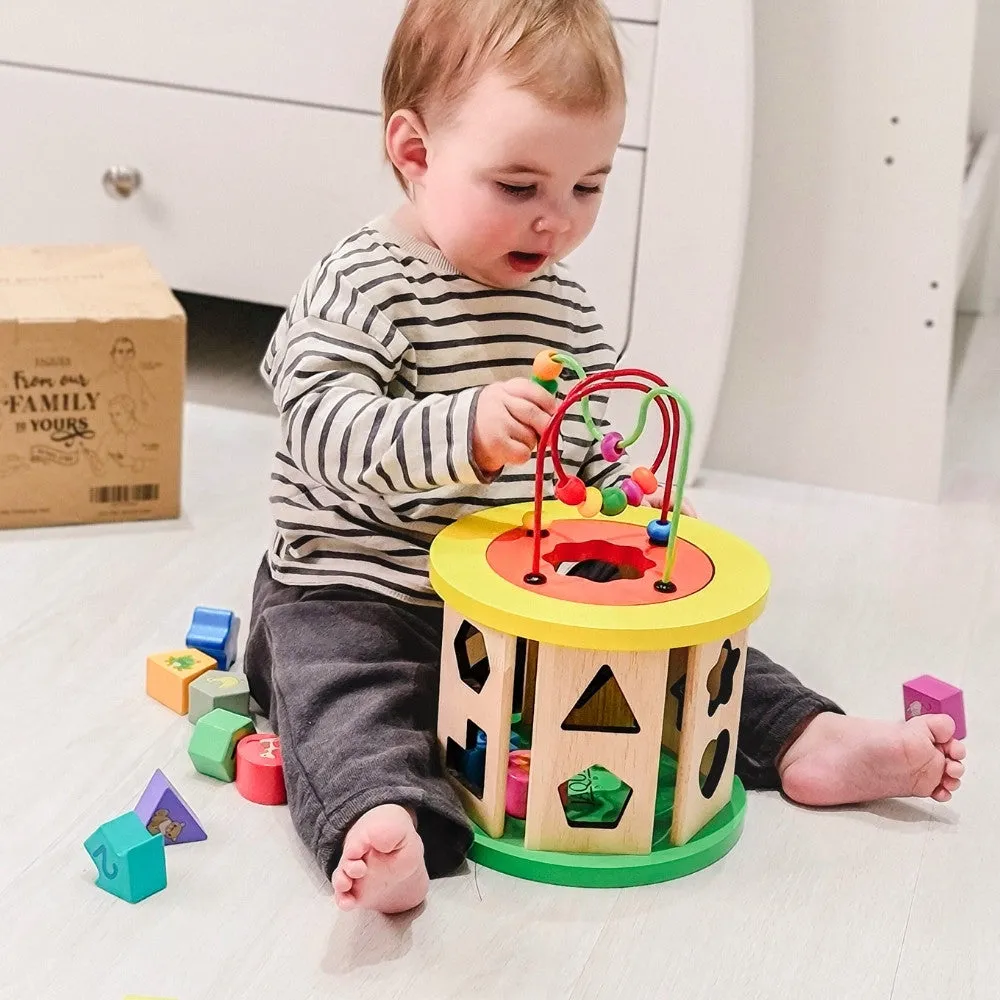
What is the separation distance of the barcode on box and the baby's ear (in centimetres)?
48

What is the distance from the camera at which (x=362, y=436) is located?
931 mm

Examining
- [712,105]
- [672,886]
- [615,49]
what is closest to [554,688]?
[672,886]

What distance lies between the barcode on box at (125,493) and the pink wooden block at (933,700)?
0.68 metres

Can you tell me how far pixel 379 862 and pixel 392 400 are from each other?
29 centimetres

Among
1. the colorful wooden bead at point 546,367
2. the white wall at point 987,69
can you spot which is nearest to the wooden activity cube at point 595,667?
the colorful wooden bead at point 546,367

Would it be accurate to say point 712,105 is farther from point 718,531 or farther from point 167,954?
point 167,954

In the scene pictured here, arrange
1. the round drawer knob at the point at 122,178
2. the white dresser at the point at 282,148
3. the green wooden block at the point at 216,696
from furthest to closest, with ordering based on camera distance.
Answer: the round drawer knob at the point at 122,178 → the white dresser at the point at 282,148 → the green wooden block at the point at 216,696

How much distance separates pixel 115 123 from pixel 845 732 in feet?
3.35

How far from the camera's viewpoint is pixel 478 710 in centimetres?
89

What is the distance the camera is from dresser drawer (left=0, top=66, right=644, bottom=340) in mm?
1528

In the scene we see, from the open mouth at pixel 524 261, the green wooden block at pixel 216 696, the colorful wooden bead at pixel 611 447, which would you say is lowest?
the green wooden block at pixel 216 696

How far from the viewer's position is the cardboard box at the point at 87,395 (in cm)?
129

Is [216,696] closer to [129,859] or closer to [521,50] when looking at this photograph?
[129,859]

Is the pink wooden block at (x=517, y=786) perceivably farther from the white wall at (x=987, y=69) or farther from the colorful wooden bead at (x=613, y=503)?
the white wall at (x=987, y=69)
